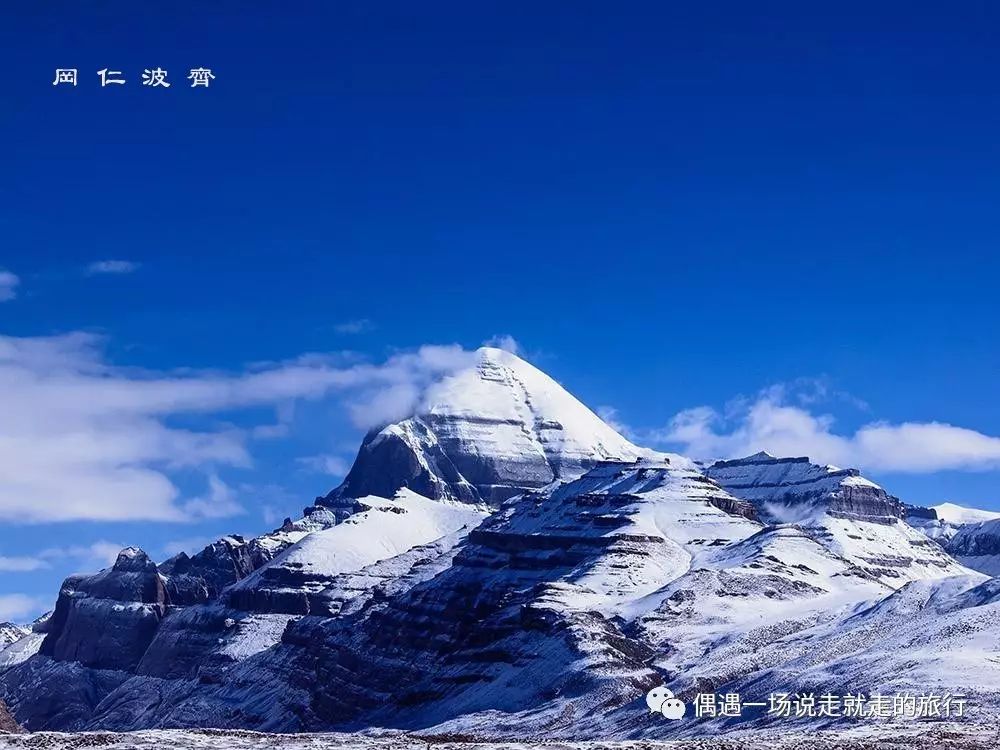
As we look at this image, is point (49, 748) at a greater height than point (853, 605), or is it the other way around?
point (853, 605)

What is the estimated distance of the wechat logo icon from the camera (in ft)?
444

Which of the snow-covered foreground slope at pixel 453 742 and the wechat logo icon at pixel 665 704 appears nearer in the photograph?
the snow-covered foreground slope at pixel 453 742

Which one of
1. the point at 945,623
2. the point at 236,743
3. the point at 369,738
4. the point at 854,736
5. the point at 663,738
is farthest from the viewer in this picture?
the point at 945,623

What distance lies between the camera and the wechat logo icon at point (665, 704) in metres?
135

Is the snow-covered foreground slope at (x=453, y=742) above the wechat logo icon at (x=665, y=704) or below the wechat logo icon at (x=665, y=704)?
below

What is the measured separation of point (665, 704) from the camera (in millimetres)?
142750

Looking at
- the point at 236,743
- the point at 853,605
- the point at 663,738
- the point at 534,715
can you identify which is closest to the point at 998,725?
the point at 663,738

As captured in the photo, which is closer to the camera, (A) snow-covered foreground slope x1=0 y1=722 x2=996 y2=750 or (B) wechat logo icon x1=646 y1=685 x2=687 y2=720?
(A) snow-covered foreground slope x1=0 y1=722 x2=996 y2=750

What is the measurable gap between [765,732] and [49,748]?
45.9 metres

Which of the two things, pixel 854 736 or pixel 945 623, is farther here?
pixel 945 623

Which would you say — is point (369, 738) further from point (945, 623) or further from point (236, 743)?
point (945, 623)

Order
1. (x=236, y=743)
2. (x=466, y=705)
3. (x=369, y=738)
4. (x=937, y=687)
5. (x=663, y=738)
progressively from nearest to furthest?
(x=236, y=743), (x=369, y=738), (x=937, y=687), (x=663, y=738), (x=466, y=705)

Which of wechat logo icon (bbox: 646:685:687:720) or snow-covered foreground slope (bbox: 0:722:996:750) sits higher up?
wechat logo icon (bbox: 646:685:687:720)

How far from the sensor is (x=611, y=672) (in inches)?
7195
